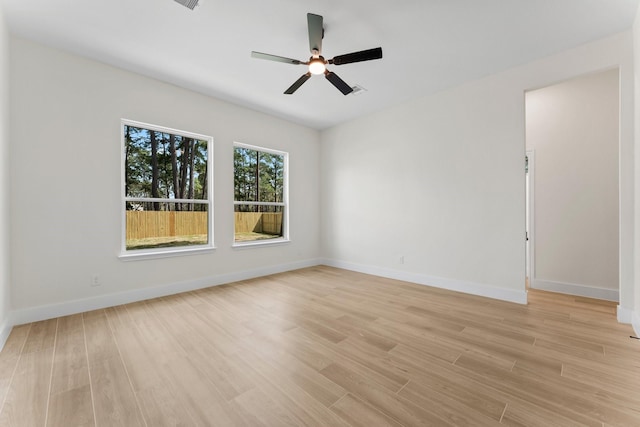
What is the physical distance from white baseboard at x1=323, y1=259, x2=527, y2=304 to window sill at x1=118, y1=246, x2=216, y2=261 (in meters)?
2.81

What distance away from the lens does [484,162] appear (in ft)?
11.8

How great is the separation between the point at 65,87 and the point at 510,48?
16.9 feet

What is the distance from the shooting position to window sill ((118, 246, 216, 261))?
3324mm

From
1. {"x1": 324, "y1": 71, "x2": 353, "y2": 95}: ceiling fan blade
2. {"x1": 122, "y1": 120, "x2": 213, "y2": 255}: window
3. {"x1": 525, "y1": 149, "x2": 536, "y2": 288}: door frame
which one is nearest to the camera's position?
{"x1": 324, "y1": 71, "x2": 353, "y2": 95}: ceiling fan blade

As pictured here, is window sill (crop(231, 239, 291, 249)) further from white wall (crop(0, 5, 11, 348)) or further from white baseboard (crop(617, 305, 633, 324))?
white baseboard (crop(617, 305, 633, 324))

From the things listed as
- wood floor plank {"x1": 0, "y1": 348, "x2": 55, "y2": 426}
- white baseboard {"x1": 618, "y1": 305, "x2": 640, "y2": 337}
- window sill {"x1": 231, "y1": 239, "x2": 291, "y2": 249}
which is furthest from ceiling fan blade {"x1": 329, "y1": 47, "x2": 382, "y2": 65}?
white baseboard {"x1": 618, "y1": 305, "x2": 640, "y2": 337}

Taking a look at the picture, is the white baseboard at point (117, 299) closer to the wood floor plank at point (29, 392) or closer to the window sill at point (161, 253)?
the window sill at point (161, 253)

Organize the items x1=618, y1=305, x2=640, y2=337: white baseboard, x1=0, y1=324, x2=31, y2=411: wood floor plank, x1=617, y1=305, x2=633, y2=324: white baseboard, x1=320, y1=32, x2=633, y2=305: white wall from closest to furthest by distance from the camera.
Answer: x1=0, y1=324, x2=31, y2=411: wood floor plank → x1=618, y1=305, x2=640, y2=337: white baseboard → x1=617, y1=305, x2=633, y2=324: white baseboard → x1=320, y1=32, x2=633, y2=305: white wall

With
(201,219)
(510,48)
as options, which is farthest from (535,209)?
(201,219)

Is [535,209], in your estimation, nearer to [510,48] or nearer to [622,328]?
[622,328]

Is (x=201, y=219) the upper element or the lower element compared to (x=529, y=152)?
lower

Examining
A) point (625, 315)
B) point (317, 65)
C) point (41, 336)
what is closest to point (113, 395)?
point (41, 336)

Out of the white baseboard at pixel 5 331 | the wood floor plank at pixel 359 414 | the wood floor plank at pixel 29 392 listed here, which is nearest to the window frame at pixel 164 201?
the white baseboard at pixel 5 331

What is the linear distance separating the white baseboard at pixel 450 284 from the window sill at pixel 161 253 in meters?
2.81
